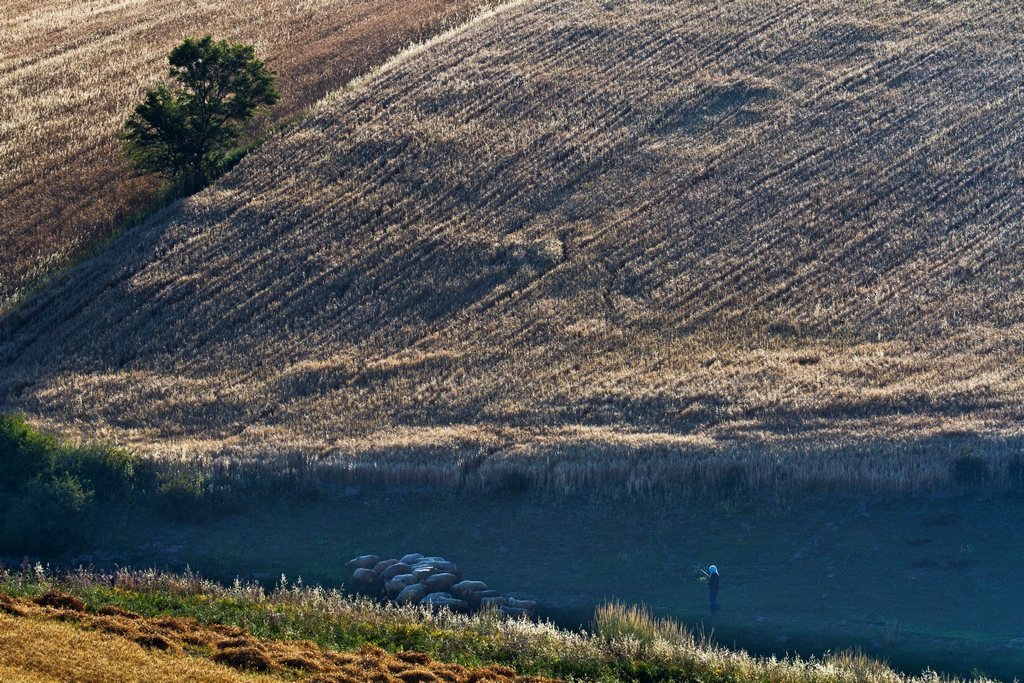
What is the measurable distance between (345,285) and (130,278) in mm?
6190

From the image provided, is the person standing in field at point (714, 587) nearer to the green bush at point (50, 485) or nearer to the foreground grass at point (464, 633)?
the foreground grass at point (464, 633)

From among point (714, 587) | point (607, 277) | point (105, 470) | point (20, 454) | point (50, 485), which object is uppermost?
point (20, 454)

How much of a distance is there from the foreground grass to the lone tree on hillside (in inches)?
801

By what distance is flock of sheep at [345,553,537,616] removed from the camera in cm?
2291

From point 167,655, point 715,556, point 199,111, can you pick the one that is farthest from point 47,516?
point 199,111

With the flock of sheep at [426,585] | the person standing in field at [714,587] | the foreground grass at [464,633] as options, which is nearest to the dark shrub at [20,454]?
the foreground grass at [464,633]

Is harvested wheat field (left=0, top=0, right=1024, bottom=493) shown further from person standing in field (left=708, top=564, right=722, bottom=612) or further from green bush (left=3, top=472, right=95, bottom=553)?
person standing in field (left=708, top=564, right=722, bottom=612)

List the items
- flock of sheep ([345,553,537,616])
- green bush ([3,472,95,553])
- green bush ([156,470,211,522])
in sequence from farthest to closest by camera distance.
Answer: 1. green bush ([156,470,211,522])
2. green bush ([3,472,95,553])
3. flock of sheep ([345,553,537,616])

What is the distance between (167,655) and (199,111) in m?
26.8

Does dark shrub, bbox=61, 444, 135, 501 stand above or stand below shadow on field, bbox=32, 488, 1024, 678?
above

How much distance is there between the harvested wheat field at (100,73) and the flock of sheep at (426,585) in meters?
18.1

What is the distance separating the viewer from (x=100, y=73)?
50.7m

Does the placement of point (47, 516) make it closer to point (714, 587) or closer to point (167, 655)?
point (167, 655)

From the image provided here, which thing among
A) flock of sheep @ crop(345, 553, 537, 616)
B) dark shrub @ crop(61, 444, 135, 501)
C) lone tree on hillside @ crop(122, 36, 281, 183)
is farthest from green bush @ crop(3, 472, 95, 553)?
lone tree on hillside @ crop(122, 36, 281, 183)
